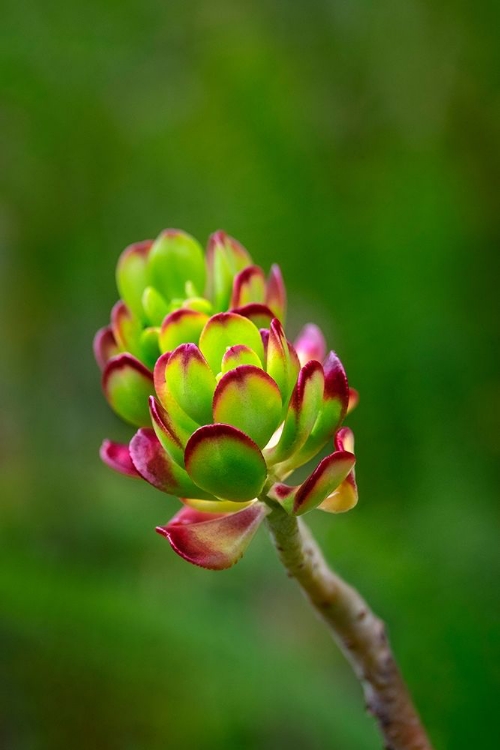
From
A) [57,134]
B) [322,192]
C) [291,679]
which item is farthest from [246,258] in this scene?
[57,134]

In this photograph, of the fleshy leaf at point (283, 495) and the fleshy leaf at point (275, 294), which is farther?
the fleshy leaf at point (275, 294)


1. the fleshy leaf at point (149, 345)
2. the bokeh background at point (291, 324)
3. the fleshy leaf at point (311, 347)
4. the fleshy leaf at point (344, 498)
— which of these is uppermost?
the bokeh background at point (291, 324)

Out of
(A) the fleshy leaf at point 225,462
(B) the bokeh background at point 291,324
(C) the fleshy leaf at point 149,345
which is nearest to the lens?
(A) the fleshy leaf at point 225,462

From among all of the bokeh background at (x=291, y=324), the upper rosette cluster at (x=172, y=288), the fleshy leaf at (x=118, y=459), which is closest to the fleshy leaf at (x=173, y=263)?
the upper rosette cluster at (x=172, y=288)

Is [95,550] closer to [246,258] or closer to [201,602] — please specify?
[201,602]

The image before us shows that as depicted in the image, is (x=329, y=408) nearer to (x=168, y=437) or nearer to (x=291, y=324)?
(x=168, y=437)

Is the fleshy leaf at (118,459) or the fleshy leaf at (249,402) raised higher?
the fleshy leaf at (118,459)

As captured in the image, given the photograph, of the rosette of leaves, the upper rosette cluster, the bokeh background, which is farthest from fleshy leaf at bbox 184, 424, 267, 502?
the bokeh background

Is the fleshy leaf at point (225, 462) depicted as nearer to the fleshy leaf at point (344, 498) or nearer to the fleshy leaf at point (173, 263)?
the fleshy leaf at point (344, 498)
